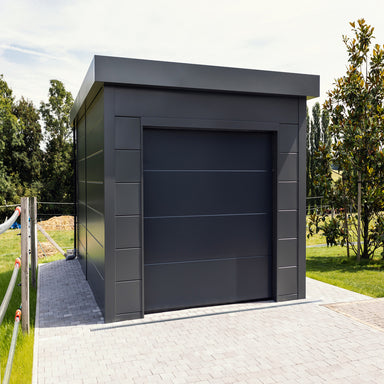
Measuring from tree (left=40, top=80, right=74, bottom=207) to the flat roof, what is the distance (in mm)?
29591

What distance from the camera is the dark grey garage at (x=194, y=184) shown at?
5801mm

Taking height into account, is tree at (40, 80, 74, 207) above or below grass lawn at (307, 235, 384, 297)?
above

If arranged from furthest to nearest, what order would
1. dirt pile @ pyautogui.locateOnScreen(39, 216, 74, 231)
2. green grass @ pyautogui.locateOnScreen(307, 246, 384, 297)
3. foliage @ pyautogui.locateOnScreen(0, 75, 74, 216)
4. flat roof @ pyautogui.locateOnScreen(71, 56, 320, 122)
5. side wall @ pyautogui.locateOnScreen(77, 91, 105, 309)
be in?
1. foliage @ pyautogui.locateOnScreen(0, 75, 74, 216)
2. dirt pile @ pyautogui.locateOnScreen(39, 216, 74, 231)
3. green grass @ pyautogui.locateOnScreen(307, 246, 384, 297)
4. side wall @ pyautogui.locateOnScreen(77, 91, 105, 309)
5. flat roof @ pyautogui.locateOnScreen(71, 56, 320, 122)

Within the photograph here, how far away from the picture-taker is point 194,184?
252 inches

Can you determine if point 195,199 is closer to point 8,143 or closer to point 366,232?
point 366,232

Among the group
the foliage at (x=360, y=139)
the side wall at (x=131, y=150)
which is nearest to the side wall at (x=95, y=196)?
the side wall at (x=131, y=150)

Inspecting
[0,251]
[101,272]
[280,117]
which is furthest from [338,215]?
[0,251]

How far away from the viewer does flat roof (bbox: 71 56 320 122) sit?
5453 mm

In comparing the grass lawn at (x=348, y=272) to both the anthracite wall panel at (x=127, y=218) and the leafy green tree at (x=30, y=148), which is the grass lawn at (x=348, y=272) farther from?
the leafy green tree at (x=30, y=148)

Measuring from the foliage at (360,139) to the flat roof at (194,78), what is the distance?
423cm

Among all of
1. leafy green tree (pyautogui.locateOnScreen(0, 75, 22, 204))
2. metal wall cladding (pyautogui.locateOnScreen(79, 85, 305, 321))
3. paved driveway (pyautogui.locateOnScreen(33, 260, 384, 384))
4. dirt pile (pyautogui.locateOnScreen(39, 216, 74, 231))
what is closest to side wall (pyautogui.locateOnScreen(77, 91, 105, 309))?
metal wall cladding (pyautogui.locateOnScreen(79, 85, 305, 321))

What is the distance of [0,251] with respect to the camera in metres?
16.3

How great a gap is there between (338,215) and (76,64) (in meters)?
28.1

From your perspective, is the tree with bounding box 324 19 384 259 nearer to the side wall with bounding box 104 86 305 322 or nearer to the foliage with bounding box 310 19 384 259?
the foliage with bounding box 310 19 384 259
